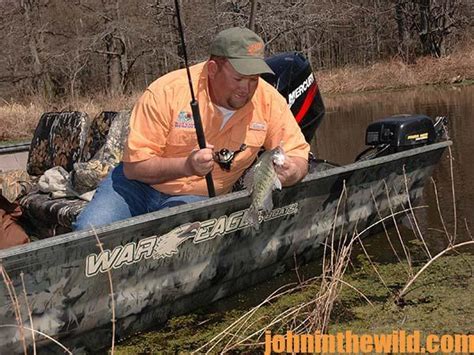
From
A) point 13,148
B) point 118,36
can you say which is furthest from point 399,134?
point 118,36

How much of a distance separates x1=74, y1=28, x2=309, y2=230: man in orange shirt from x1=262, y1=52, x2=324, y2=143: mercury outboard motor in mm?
1487

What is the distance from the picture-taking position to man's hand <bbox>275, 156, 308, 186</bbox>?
3.47 meters

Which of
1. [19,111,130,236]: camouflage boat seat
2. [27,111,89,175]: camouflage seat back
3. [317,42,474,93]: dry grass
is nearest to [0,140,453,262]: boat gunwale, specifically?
[19,111,130,236]: camouflage boat seat

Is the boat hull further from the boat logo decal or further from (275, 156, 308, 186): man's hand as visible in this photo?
(275, 156, 308, 186): man's hand

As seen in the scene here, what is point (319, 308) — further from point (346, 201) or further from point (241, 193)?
point (346, 201)

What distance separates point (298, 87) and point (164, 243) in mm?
2724

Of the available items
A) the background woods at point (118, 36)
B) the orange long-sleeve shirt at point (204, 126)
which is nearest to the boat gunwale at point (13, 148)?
the orange long-sleeve shirt at point (204, 126)

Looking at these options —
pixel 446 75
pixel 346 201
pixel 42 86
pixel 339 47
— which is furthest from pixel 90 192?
pixel 339 47

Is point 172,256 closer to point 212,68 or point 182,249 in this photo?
point 182,249

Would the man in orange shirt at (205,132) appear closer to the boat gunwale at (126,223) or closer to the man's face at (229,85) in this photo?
the man's face at (229,85)

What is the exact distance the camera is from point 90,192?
5.04 m

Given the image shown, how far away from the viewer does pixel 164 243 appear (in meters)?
3.19

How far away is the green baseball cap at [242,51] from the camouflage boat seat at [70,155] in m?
1.82

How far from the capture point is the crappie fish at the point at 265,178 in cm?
312
